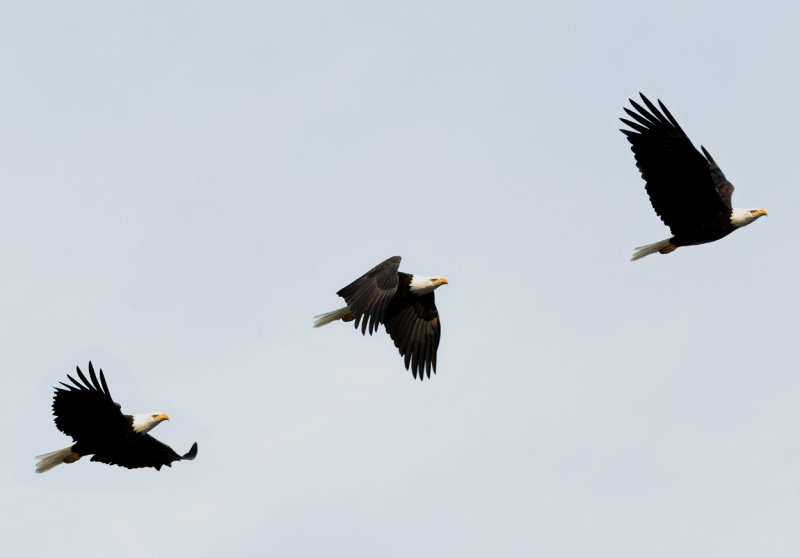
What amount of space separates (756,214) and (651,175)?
1347 mm

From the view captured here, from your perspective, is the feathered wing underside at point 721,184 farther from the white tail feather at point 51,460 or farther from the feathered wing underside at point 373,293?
the white tail feather at point 51,460

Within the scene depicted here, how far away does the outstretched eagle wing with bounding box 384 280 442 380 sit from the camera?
16922mm

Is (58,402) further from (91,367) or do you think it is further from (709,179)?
(709,179)

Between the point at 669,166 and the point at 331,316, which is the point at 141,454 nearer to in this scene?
the point at 331,316

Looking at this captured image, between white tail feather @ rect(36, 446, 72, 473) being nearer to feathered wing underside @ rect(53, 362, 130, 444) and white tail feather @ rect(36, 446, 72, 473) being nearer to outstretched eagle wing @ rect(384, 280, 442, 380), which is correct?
feathered wing underside @ rect(53, 362, 130, 444)

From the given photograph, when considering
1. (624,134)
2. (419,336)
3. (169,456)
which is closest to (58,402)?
(169,456)

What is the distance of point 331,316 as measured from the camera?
16141 mm

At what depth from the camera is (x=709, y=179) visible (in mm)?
15789

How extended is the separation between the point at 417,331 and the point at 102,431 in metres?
3.85

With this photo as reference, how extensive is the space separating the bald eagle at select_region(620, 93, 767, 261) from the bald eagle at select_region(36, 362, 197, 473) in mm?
5742

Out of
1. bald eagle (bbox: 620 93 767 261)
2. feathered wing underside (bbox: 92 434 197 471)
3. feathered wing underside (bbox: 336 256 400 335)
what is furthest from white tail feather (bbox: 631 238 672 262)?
feathered wing underside (bbox: 92 434 197 471)

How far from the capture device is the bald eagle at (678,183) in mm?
15750

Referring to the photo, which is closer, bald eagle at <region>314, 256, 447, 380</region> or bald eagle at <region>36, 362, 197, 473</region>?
bald eagle at <region>36, 362, 197, 473</region>

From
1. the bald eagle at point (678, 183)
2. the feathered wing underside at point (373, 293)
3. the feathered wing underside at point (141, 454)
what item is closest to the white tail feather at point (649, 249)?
the bald eagle at point (678, 183)
